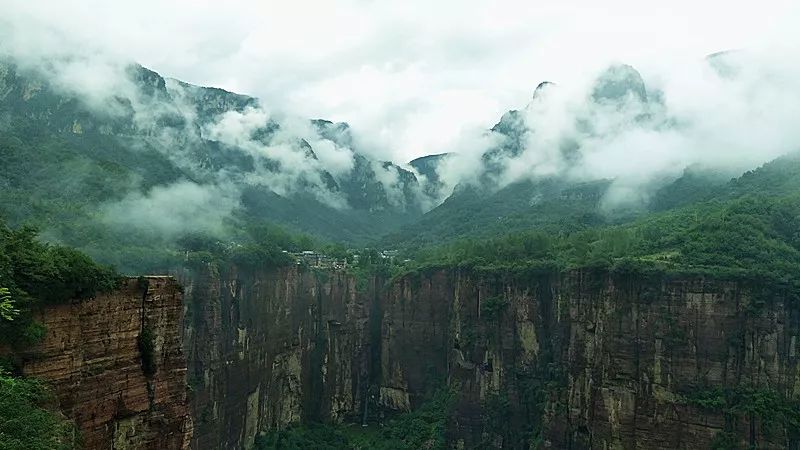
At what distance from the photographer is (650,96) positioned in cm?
10762

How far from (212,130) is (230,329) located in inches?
2876

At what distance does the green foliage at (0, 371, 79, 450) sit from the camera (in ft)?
31.3

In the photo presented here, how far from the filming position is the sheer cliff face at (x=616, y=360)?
37594mm

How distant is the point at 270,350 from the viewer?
50.3 metres

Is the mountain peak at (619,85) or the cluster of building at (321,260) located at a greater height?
the mountain peak at (619,85)

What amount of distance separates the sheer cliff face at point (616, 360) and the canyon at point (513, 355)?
0.08 metres

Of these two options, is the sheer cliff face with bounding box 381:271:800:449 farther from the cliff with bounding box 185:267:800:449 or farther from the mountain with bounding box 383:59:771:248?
the mountain with bounding box 383:59:771:248

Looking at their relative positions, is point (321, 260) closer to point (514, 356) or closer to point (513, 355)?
point (513, 355)

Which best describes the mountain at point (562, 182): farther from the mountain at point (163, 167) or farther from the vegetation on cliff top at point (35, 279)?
the vegetation on cliff top at point (35, 279)

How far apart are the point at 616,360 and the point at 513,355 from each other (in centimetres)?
1068

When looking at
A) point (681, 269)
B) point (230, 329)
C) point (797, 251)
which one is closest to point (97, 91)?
point (230, 329)

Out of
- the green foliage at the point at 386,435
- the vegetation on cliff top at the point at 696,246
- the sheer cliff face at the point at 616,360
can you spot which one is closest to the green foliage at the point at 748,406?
the sheer cliff face at the point at 616,360

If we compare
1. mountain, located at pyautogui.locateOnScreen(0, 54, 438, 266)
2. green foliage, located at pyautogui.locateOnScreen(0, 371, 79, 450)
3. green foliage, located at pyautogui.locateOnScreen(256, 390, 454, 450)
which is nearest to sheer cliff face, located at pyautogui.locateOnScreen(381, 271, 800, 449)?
green foliage, located at pyautogui.locateOnScreen(256, 390, 454, 450)

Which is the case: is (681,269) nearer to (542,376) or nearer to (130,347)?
(542,376)
